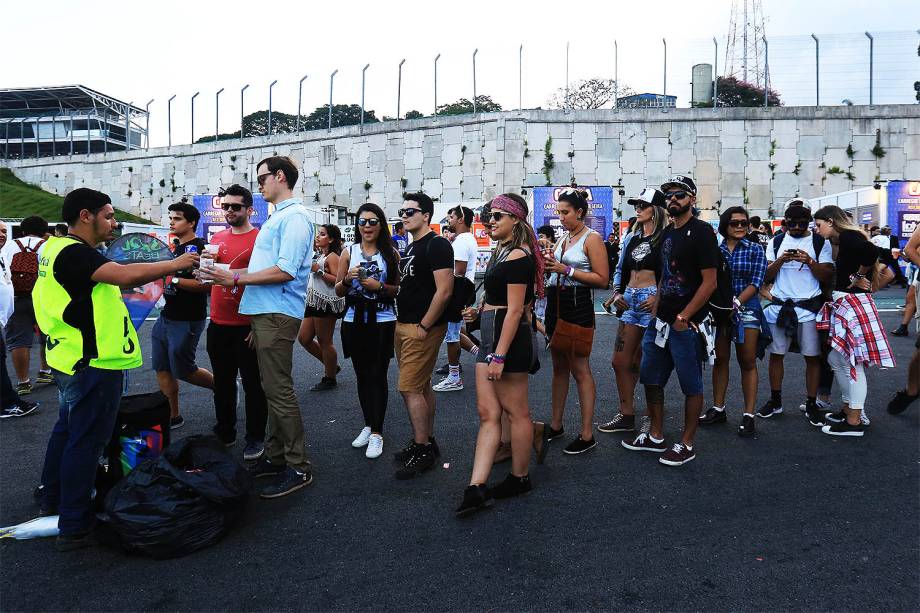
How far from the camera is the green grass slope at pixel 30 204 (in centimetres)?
3009

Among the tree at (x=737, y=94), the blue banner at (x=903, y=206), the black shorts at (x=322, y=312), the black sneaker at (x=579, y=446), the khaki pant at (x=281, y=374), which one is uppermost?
the tree at (x=737, y=94)

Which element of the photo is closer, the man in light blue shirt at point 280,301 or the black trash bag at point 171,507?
the black trash bag at point 171,507

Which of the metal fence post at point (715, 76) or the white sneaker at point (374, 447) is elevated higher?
the metal fence post at point (715, 76)

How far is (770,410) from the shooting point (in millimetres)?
5172

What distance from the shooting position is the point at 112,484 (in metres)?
3.40

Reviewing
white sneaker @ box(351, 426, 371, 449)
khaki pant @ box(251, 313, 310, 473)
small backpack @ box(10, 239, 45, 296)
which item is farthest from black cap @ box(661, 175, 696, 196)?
small backpack @ box(10, 239, 45, 296)

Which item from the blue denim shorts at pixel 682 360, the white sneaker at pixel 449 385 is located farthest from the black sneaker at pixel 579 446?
the white sneaker at pixel 449 385

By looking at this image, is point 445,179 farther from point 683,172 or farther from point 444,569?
point 444,569

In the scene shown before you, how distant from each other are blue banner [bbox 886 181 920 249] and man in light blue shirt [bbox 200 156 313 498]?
17.2 meters

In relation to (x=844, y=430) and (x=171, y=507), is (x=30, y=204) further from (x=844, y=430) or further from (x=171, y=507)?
(x=844, y=430)

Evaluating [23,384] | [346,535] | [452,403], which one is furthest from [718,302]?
[23,384]

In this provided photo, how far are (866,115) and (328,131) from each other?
20.9 m

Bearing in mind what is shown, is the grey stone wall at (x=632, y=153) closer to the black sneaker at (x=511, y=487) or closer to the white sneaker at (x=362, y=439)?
the white sneaker at (x=362, y=439)

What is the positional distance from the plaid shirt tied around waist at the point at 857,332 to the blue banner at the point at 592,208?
12197 mm
